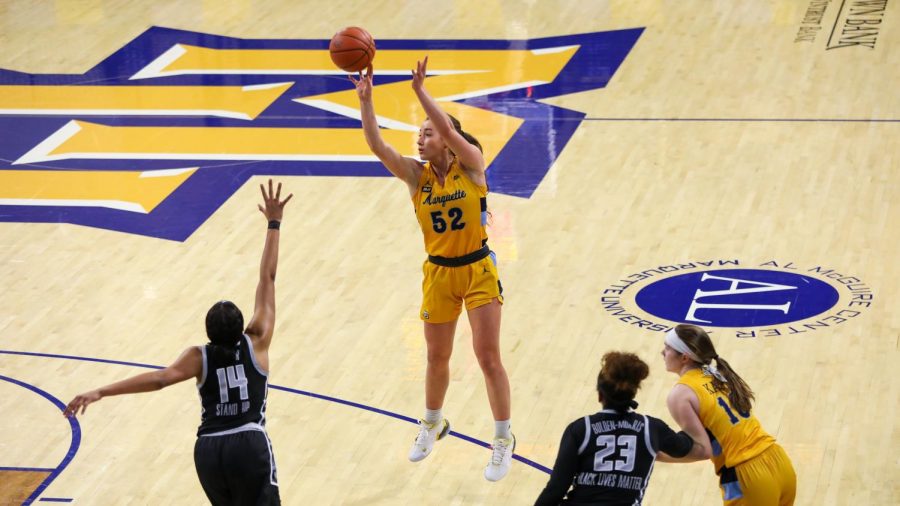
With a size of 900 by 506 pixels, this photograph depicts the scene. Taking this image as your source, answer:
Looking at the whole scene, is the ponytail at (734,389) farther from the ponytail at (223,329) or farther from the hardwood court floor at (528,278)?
the ponytail at (223,329)

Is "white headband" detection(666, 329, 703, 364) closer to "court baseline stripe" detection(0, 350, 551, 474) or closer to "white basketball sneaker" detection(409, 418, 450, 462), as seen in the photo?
"court baseline stripe" detection(0, 350, 551, 474)

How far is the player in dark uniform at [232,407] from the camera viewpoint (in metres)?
6.93

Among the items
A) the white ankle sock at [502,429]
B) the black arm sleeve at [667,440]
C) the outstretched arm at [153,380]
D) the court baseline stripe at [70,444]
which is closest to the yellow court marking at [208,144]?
the court baseline stripe at [70,444]

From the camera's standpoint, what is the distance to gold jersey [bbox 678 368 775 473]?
6.70 metres

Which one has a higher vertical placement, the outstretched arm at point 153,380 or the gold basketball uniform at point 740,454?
the outstretched arm at point 153,380

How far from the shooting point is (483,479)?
9039 mm

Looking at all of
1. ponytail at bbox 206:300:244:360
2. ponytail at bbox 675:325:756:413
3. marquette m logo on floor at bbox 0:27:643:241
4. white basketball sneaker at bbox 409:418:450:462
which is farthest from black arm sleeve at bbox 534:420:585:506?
marquette m logo on floor at bbox 0:27:643:241

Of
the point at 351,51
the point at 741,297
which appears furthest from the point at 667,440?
the point at 741,297

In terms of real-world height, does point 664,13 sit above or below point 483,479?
below

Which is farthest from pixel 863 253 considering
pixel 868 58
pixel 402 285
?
pixel 868 58

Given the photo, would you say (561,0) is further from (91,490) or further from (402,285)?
(91,490)

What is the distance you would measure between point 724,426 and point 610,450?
2.91 feet

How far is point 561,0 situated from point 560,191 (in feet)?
26.6

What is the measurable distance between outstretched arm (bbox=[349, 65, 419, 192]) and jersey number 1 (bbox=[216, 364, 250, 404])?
1.55 m
